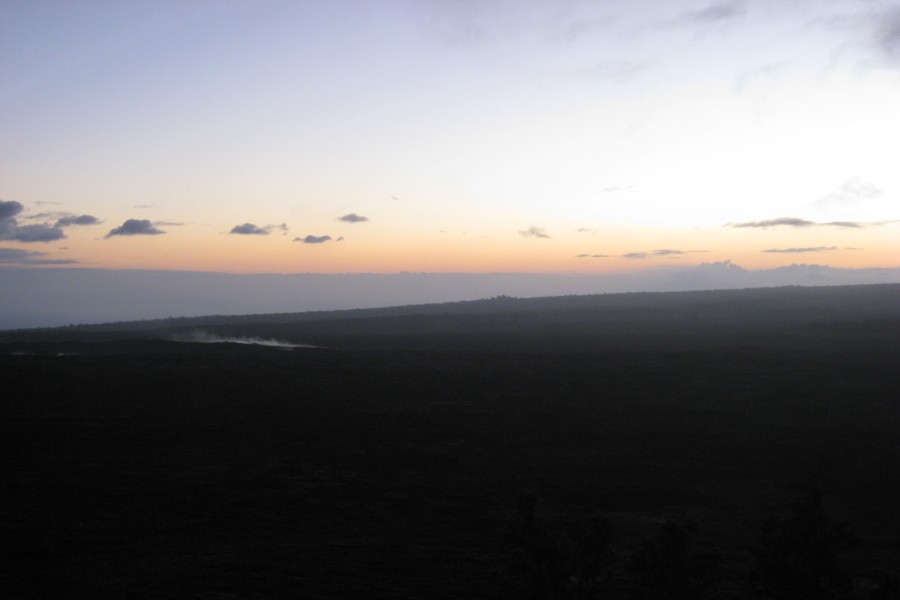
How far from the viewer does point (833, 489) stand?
2509cm

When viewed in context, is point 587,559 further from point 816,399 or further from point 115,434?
point 816,399

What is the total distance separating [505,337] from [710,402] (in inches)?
1489

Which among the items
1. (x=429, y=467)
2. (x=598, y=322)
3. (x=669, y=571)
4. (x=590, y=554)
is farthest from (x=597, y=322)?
(x=669, y=571)

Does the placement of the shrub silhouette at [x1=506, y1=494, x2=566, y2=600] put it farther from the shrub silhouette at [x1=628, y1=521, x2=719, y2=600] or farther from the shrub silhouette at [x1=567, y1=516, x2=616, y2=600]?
the shrub silhouette at [x1=628, y1=521, x2=719, y2=600]

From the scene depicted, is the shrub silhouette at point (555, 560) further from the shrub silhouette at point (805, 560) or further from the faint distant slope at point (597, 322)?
the faint distant slope at point (597, 322)

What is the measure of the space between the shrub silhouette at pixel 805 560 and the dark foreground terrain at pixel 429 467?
25cm

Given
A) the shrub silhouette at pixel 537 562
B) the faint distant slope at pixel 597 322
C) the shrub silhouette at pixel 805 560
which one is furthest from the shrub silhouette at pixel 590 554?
the faint distant slope at pixel 597 322

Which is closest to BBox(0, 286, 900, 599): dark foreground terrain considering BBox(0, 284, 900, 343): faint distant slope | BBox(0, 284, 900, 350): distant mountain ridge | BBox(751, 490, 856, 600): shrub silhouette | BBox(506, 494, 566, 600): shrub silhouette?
BBox(506, 494, 566, 600): shrub silhouette

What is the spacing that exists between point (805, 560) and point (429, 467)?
18236mm

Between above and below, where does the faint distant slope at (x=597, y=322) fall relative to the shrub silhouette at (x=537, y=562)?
above

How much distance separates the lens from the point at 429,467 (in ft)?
90.4

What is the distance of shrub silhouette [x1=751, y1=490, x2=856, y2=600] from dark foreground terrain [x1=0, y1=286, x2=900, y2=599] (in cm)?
25

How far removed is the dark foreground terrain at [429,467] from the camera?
55.4 feet

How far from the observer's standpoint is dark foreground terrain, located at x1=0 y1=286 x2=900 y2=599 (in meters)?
16.9
